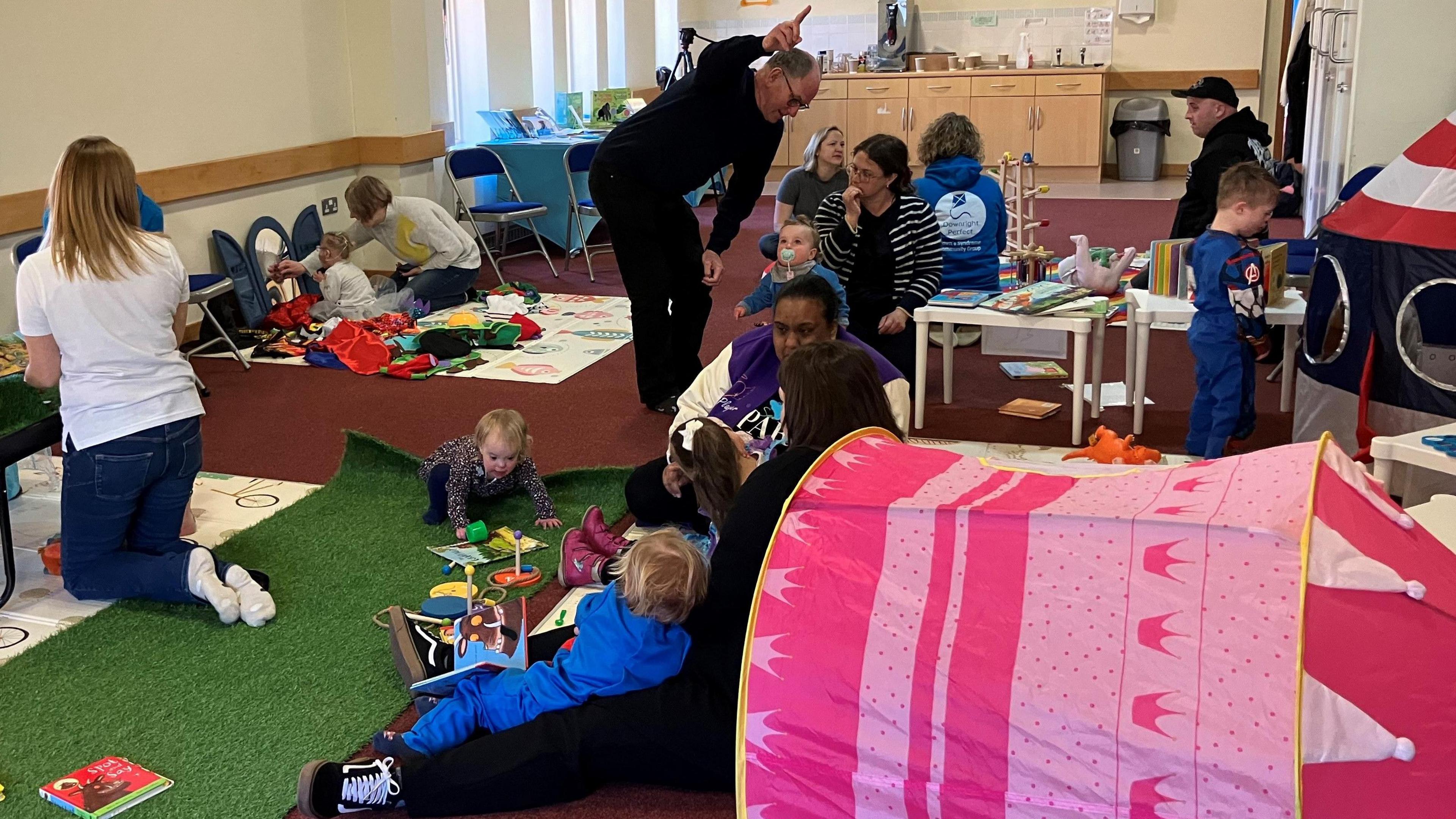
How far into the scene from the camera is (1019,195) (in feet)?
22.0

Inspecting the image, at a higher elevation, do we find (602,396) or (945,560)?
(945,560)

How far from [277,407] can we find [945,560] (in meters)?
3.82

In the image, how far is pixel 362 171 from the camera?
762cm

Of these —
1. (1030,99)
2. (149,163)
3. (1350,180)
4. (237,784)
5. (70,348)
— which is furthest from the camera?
(1030,99)

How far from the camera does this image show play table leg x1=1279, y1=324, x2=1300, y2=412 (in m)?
4.73

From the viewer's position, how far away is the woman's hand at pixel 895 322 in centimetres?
456

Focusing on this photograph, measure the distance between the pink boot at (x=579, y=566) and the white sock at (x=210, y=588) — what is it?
81cm

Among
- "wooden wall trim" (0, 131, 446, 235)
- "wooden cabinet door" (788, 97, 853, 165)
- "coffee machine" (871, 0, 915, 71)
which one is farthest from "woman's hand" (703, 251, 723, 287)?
"coffee machine" (871, 0, 915, 71)

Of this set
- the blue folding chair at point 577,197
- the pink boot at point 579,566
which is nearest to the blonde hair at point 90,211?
the pink boot at point 579,566

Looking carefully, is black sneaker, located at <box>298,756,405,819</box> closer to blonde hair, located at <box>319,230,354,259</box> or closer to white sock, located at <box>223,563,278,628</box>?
white sock, located at <box>223,563,278,628</box>

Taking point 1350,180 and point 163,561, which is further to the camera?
point 1350,180

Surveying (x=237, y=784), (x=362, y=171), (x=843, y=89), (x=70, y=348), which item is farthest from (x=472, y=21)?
(x=237, y=784)

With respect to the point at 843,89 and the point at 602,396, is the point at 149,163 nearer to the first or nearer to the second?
the point at 602,396

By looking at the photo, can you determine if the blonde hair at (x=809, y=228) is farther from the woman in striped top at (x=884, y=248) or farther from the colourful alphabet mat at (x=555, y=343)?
the colourful alphabet mat at (x=555, y=343)
